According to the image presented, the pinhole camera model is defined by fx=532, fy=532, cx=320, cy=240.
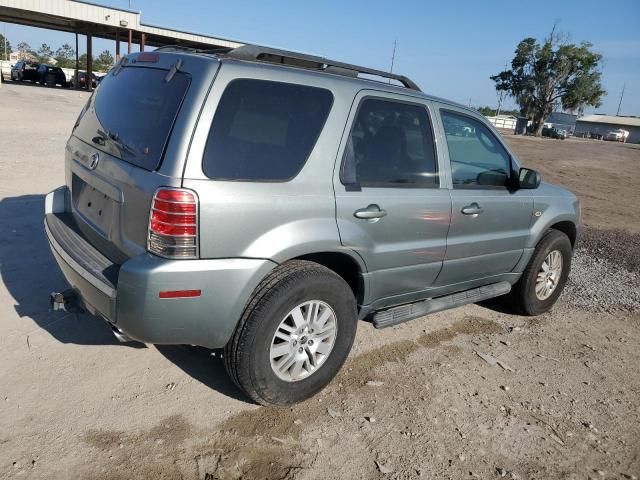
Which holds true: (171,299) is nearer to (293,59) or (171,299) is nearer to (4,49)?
(293,59)

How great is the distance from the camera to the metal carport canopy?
2750 cm

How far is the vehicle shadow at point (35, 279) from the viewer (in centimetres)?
373

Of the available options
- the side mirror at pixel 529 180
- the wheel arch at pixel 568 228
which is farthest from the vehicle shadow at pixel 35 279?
the wheel arch at pixel 568 228

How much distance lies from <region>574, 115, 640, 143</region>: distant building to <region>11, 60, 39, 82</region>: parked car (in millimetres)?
81494

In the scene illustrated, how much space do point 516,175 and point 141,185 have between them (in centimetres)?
306

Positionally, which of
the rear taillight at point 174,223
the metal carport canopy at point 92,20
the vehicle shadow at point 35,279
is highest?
the metal carport canopy at point 92,20

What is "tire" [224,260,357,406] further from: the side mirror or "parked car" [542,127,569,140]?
"parked car" [542,127,569,140]

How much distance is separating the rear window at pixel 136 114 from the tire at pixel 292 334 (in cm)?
91

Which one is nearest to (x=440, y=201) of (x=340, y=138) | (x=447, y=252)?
(x=447, y=252)

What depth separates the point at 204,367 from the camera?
3.52 meters

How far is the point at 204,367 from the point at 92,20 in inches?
1223

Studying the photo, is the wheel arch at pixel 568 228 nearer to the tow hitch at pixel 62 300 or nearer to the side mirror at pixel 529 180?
the side mirror at pixel 529 180

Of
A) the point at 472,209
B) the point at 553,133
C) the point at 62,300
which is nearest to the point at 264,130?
the point at 62,300

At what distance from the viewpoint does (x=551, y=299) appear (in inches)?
202
